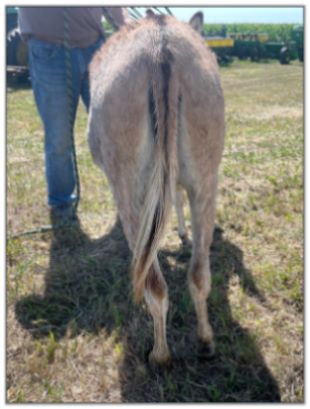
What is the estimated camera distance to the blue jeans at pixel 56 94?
3498mm

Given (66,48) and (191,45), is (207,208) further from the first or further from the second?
(66,48)

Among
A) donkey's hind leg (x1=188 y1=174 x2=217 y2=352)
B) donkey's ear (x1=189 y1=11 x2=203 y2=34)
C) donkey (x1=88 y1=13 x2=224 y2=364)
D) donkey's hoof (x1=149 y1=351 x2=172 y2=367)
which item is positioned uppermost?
donkey's ear (x1=189 y1=11 x2=203 y2=34)

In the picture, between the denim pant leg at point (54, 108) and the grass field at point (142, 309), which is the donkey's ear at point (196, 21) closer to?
the denim pant leg at point (54, 108)

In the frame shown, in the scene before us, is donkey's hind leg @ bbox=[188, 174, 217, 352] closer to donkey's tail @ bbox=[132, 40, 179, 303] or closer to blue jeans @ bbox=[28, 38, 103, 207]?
donkey's tail @ bbox=[132, 40, 179, 303]

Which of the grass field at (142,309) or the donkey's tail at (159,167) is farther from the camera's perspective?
the grass field at (142,309)

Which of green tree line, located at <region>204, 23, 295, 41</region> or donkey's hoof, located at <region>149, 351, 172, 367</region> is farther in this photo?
green tree line, located at <region>204, 23, 295, 41</region>

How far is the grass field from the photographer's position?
7.23 feet

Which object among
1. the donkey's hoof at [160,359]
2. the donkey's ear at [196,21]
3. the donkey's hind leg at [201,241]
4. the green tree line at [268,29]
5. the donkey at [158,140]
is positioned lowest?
the donkey's hoof at [160,359]

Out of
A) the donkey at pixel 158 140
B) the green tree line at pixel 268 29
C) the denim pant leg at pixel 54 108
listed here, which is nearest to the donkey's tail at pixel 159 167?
the donkey at pixel 158 140

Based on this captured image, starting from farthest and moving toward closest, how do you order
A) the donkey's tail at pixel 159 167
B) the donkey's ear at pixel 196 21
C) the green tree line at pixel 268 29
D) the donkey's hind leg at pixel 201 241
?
the green tree line at pixel 268 29, the donkey's ear at pixel 196 21, the donkey's hind leg at pixel 201 241, the donkey's tail at pixel 159 167

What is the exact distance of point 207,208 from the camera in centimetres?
218

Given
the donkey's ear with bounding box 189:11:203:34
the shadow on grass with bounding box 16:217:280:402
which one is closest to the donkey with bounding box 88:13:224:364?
the shadow on grass with bounding box 16:217:280:402

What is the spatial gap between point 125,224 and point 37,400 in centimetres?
100

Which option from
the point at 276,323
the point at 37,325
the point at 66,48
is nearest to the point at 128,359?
the point at 37,325
